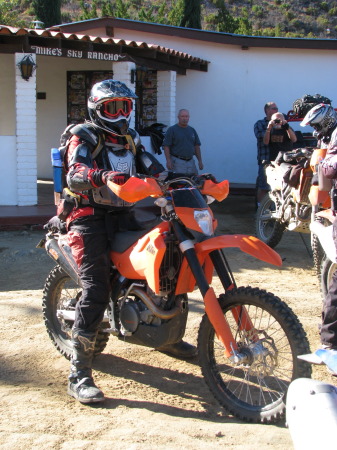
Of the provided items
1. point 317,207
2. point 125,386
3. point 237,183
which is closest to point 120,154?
point 125,386

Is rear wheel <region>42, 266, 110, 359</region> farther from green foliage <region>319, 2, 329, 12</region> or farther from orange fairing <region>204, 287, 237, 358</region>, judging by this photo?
green foliage <region>319, 2, 329, 12</region>

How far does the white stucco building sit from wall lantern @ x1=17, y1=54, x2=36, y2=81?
9.85 ft

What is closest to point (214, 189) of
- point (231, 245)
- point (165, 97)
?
point (231, 245)

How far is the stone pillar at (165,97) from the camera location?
13.0 metres

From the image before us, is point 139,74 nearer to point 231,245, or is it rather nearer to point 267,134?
point 267,134

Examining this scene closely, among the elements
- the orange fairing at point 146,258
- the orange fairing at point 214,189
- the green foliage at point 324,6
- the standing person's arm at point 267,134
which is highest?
the green foliage at point 324,6

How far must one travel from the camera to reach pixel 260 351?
3529 mm

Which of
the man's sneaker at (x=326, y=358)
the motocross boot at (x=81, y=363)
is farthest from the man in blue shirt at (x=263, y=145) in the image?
the man's sneaker at (x=326, y=358)

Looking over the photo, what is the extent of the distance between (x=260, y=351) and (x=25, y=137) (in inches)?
303

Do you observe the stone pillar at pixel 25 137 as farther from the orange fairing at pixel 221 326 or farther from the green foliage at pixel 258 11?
the green foliage at pixel 258 11

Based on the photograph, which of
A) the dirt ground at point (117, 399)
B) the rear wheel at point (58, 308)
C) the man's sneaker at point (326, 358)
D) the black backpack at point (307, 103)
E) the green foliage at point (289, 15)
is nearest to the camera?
the man's sneaker at point (326, 358)

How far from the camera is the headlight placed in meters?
3.58

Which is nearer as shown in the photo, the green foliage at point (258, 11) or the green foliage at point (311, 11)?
the green foliage at point (258, 11)

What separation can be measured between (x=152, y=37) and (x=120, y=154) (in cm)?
1051
